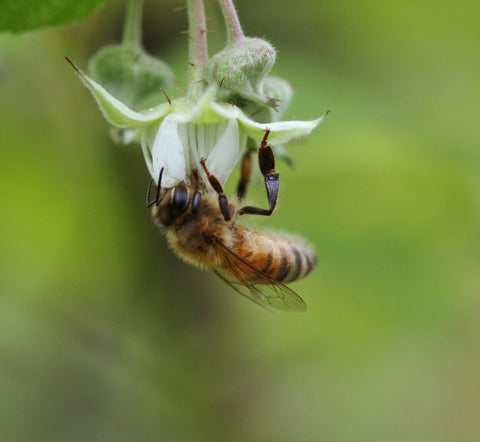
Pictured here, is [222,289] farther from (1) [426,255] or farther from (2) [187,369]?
(1) [426,255]

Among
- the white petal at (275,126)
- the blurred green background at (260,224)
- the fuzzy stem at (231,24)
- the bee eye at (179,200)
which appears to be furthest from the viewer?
the blurred green background at (260,224)

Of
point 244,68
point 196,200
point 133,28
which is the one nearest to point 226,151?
point 244,68

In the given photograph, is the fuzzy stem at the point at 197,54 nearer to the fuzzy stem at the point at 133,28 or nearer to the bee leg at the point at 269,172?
the bee leg at the point at 269,172

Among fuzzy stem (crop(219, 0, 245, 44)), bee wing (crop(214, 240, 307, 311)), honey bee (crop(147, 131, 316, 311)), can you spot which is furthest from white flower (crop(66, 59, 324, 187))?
bee wing (crop(214, 240, 307, 311))

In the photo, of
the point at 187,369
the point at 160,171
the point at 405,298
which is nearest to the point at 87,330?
the point at 187,369

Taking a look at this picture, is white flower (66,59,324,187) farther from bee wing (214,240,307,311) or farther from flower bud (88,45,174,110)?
bee wing (214,240,307,311)

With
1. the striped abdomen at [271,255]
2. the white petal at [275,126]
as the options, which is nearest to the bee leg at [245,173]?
the striped abdomen at [271,255]
